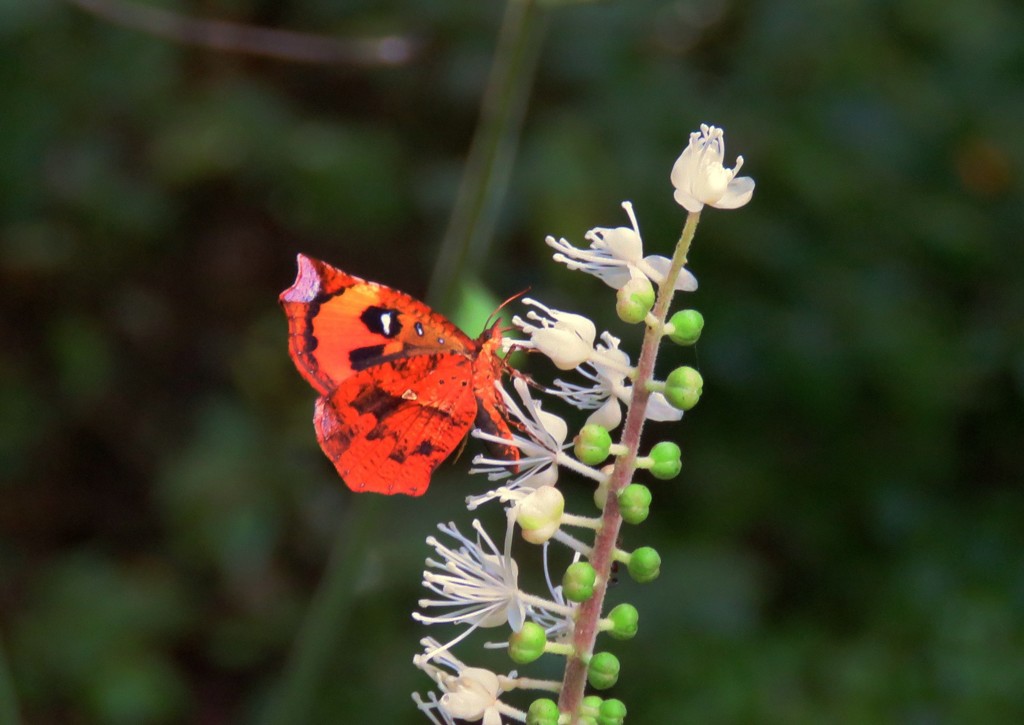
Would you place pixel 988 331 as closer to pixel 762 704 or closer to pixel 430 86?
pixel 762 704

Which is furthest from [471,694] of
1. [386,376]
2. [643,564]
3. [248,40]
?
[248,40]

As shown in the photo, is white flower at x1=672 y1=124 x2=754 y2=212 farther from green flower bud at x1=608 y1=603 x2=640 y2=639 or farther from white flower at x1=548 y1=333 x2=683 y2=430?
green flower bud at x1=608 y1=603 x2=640 y2=639

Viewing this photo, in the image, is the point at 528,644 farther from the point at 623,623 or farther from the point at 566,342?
the point at 566,342

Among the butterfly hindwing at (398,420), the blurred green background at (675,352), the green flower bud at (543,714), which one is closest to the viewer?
the green flower bud at (543,714)

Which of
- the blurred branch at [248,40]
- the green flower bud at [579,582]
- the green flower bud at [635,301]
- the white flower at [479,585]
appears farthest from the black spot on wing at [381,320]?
the blurred branch at [248,40]

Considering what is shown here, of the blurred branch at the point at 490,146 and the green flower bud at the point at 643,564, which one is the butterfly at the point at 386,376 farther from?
the blurred branch at the point at 490,146

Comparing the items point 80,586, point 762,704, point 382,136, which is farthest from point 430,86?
point 762,704
